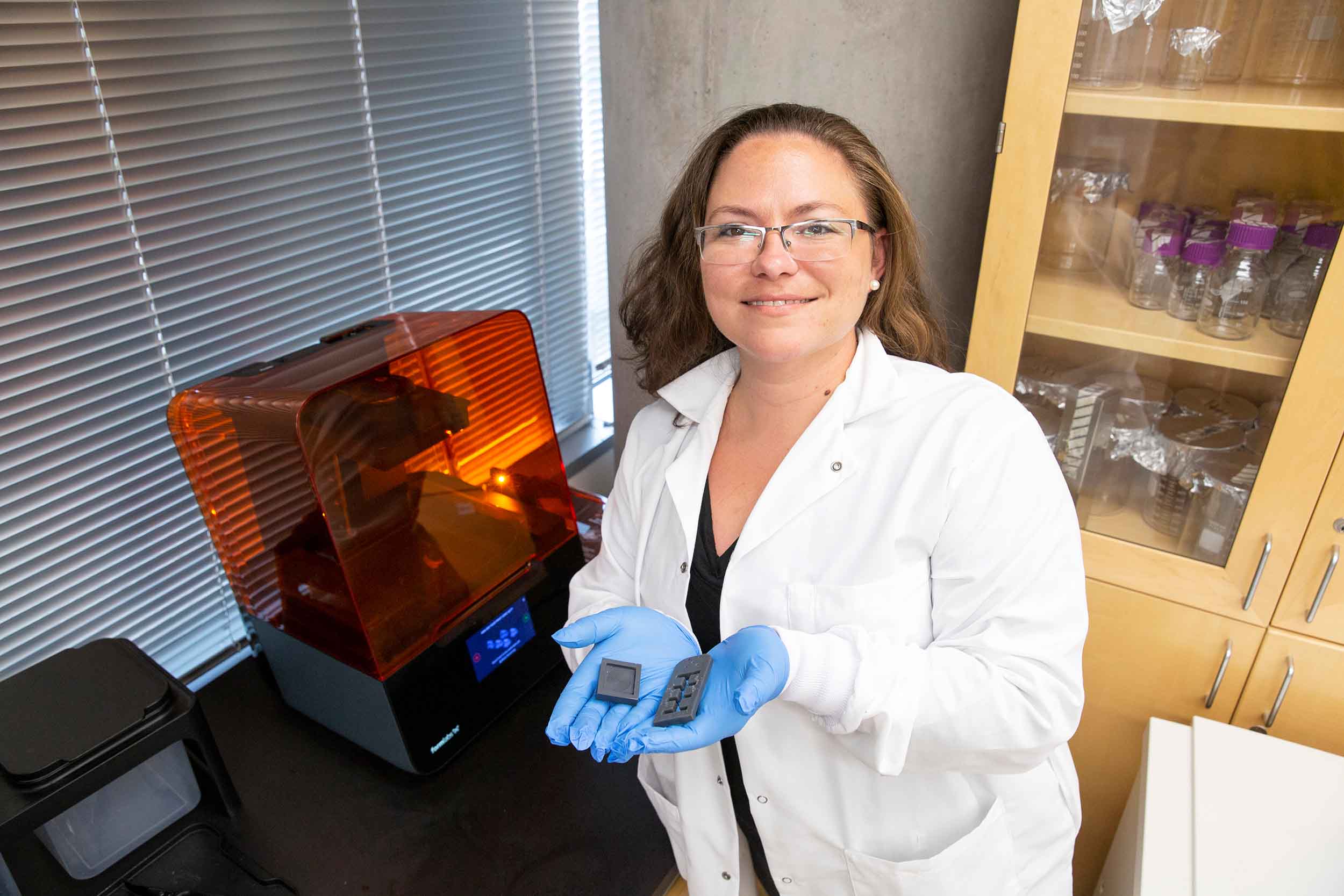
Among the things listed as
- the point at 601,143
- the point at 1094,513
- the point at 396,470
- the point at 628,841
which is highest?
the point at 601,143

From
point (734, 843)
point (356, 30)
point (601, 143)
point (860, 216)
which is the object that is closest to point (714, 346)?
point (860, 216)

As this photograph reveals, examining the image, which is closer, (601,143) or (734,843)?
(734,843)

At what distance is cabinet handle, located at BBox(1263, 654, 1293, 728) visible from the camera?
4.25 ft

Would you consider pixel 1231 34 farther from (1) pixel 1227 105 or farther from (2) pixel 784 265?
(2) pixel 784 265

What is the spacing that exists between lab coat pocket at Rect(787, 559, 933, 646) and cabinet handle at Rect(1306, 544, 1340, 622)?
66cm

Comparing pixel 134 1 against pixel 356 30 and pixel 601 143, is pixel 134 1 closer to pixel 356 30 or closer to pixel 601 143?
pixel 356 30

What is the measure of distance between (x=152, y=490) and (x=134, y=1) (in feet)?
2.28

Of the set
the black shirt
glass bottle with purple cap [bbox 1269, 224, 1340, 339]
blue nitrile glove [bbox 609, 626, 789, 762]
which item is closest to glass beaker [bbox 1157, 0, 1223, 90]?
glass bottle with purple cap [bbox 1269, 224, 1340, 339]

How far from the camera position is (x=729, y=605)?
3.42 feet

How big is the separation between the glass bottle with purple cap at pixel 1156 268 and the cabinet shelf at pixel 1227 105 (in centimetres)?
18

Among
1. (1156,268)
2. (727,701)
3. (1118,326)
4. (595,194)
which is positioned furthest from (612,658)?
(595,194)

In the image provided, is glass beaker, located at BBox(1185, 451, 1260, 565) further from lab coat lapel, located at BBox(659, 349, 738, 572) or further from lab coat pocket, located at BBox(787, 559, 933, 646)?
lab coat lapel, located at BBox(659, 349, 738, 572)

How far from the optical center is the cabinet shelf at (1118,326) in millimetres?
1229

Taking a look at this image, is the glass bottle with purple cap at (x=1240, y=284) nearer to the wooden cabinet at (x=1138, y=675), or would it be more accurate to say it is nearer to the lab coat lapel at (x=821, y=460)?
the wooden cabinet at (x=1138, y=675)
